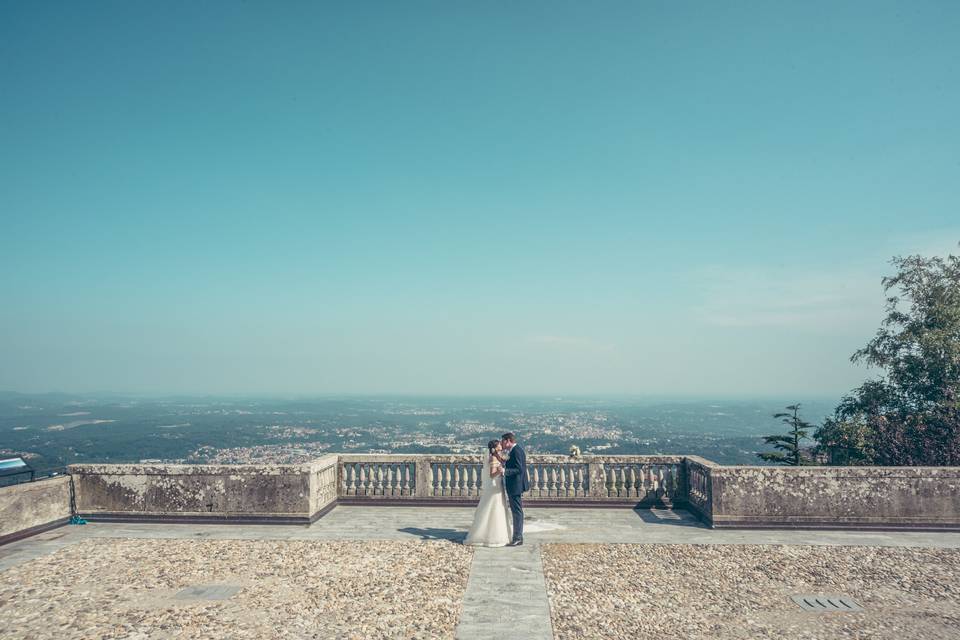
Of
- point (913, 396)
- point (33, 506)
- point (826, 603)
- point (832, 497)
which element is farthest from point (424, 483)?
point (913, 396)

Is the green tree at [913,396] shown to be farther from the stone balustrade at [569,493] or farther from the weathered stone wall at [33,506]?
the weathered stone wall at [33,506]

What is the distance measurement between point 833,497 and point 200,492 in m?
15.0

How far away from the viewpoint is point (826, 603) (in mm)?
8039

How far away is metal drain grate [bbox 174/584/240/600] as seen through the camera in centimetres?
823

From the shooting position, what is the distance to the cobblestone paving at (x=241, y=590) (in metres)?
7.18

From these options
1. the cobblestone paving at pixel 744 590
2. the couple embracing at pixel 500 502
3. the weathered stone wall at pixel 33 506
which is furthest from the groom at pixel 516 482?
the weathered stone wall at pixel 33 506

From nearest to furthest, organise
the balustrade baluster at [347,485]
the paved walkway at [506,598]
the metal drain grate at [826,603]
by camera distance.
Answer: the paved walkway at [506,598], the metal drain grate at [826,603], the balustrade baluster at [347,485]

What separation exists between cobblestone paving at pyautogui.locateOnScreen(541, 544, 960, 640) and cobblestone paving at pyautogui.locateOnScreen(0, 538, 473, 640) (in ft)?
6.65

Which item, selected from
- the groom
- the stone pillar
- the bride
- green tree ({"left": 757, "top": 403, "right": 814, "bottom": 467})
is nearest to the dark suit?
the groom

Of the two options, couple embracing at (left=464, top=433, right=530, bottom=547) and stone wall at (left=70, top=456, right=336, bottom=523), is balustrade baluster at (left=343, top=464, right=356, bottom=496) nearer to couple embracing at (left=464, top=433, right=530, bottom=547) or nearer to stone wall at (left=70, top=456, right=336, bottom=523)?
stone wall at (left=70, top=456, right=336, bottom=523)

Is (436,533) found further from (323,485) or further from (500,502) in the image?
(323,485)

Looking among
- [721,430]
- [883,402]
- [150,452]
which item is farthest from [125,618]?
[721,430]

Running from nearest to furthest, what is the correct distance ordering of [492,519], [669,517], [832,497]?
[492,519] → [832,497] → [669,517]

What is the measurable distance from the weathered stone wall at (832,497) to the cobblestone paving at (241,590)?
641cm
